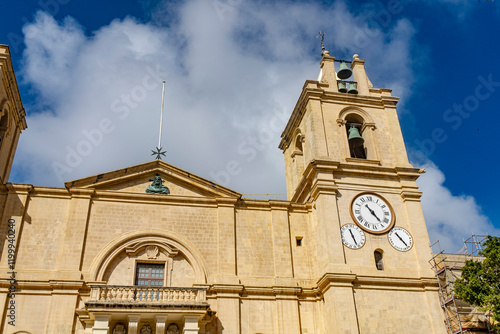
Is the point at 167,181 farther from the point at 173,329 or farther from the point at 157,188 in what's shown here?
the point at 173,329

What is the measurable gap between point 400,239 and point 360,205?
2.23 meters

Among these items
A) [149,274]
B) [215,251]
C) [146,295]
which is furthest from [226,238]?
[146,295]

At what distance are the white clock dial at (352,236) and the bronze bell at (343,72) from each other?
10157 mm

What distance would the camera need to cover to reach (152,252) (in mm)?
20312

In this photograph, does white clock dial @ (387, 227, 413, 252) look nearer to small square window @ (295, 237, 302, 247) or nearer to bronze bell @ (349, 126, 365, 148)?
small square window @ (295, 237, 302, 247)

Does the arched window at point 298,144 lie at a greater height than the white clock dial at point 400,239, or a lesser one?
greater

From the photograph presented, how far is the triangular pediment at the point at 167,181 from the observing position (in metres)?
21.9

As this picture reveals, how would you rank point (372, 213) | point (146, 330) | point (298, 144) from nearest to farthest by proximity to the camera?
point (146, 330) → point (372, 213) → point (298, 144)

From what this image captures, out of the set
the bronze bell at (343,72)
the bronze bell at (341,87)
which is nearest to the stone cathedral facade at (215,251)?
the bronze bell at (341,87)

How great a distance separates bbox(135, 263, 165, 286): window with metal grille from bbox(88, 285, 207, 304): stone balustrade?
59.0 inches

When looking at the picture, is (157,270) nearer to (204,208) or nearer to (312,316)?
(204,208)

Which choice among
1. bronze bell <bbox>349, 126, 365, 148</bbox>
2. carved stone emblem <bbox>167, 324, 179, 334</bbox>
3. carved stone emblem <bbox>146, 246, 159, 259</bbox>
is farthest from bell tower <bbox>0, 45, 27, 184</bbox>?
bronze bell <bbox>349, 126, 365, 148</bbox>

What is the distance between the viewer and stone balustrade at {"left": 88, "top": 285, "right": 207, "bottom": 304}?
17.7 meters

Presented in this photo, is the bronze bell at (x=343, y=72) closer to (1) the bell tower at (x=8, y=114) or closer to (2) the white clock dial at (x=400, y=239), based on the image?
(2) the white clock dial at (x=400, y=239)
